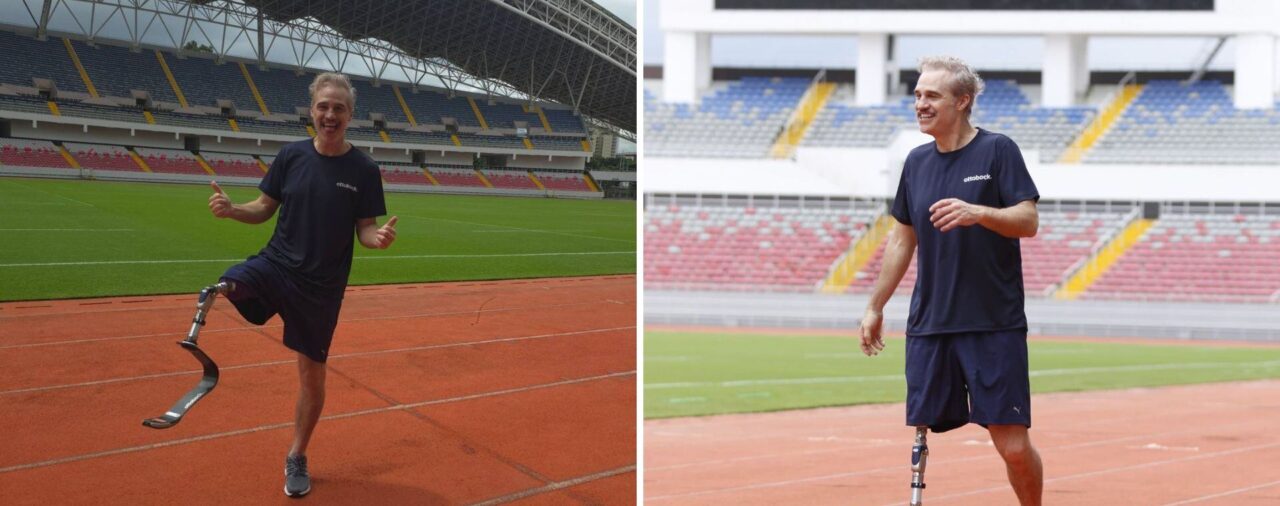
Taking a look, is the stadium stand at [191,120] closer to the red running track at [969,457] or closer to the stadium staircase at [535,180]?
the stadium staircase at [535,180]

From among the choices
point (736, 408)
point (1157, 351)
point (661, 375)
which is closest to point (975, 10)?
point (1157, 351)

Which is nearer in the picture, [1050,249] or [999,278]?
[999,278]

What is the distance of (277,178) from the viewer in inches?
139

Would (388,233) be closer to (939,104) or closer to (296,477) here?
(296,477)

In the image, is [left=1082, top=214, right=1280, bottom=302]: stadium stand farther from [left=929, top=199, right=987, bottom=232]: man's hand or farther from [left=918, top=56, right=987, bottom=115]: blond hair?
[left=929, top=199, right=987, bottom=232]: man's hand

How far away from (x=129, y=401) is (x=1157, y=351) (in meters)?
15.6

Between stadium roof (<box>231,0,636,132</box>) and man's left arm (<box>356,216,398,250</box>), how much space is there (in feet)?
3.87

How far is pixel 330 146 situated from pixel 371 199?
0.72 ft

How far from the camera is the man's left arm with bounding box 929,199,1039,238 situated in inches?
114

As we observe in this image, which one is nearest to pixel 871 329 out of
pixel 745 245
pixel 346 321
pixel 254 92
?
pixel 254 92

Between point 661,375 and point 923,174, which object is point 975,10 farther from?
point 923,174

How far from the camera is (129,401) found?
404cm

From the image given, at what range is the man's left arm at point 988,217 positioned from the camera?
290 cm

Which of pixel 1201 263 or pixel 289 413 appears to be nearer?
pixel 289 413
